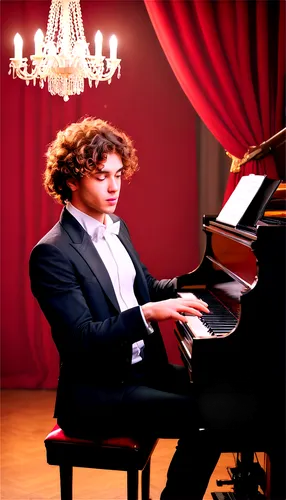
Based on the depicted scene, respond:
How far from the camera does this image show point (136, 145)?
4738 mm

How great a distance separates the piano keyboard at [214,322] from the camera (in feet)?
7.18

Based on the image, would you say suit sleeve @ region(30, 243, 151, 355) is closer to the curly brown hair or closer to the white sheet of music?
the curly brown hair

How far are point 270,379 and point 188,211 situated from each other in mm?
2762

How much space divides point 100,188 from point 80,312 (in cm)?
45

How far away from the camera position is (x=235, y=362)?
2047 millimetres

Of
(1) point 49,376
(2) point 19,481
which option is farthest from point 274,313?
(1) point 49,376

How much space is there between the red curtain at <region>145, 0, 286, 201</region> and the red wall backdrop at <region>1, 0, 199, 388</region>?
20.0 inches

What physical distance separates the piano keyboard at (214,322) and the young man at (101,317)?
7 cm

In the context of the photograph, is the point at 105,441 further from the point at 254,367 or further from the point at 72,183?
the point at 72,183

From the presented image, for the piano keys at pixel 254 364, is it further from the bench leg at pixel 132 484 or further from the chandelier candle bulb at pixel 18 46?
the chandelier candle bulb at pixel 18 46

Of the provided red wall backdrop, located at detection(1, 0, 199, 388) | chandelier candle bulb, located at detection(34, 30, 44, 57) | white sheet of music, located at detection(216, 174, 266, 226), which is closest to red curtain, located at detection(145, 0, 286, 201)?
red wall backdrop, located at detection(1, 0, 199, 388)

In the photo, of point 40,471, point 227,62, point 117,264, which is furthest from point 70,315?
point 227,62

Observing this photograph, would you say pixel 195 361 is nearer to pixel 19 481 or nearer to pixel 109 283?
pixel 109 283

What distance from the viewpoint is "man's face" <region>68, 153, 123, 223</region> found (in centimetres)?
233
